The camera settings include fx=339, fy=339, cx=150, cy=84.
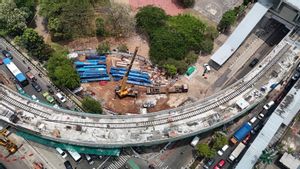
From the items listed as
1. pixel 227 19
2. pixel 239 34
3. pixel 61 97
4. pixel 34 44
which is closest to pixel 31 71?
pixel 34 44

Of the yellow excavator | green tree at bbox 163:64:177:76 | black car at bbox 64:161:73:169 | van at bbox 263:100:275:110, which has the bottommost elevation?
the yellow excavator

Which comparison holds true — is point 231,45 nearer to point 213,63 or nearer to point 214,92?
point 213,63

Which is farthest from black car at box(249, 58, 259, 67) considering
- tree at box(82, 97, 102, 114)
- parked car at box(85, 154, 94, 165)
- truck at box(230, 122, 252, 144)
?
parked car at box(85, 154, 94, 165)

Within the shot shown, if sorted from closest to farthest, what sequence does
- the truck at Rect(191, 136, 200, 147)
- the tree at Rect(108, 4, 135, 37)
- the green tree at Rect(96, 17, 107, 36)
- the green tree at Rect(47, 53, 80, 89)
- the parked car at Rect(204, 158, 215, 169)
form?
the parked car at Rect(204, 158, 215, 169), the truck at Rect(191, 136, 200, 147), the green tree at Rect(47, 53, 80, 89), the green tree at Rect(96, 17, 107, 36), the tree at Rect(108, 4, 135, 37)

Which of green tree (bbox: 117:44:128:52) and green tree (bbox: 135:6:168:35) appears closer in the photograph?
green tree (bbox: 117:44:128:52)

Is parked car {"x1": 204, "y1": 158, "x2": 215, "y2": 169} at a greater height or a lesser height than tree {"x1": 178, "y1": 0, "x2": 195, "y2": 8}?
lesser

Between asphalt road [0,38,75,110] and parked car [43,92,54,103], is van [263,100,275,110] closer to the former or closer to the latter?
asphalt road [0,38,75,110]

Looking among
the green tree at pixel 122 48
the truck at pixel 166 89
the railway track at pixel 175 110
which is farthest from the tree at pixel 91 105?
the green tree at pixel 122 48

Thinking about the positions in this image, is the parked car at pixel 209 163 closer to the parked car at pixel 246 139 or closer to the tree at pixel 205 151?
the tree at pixel 205 151
